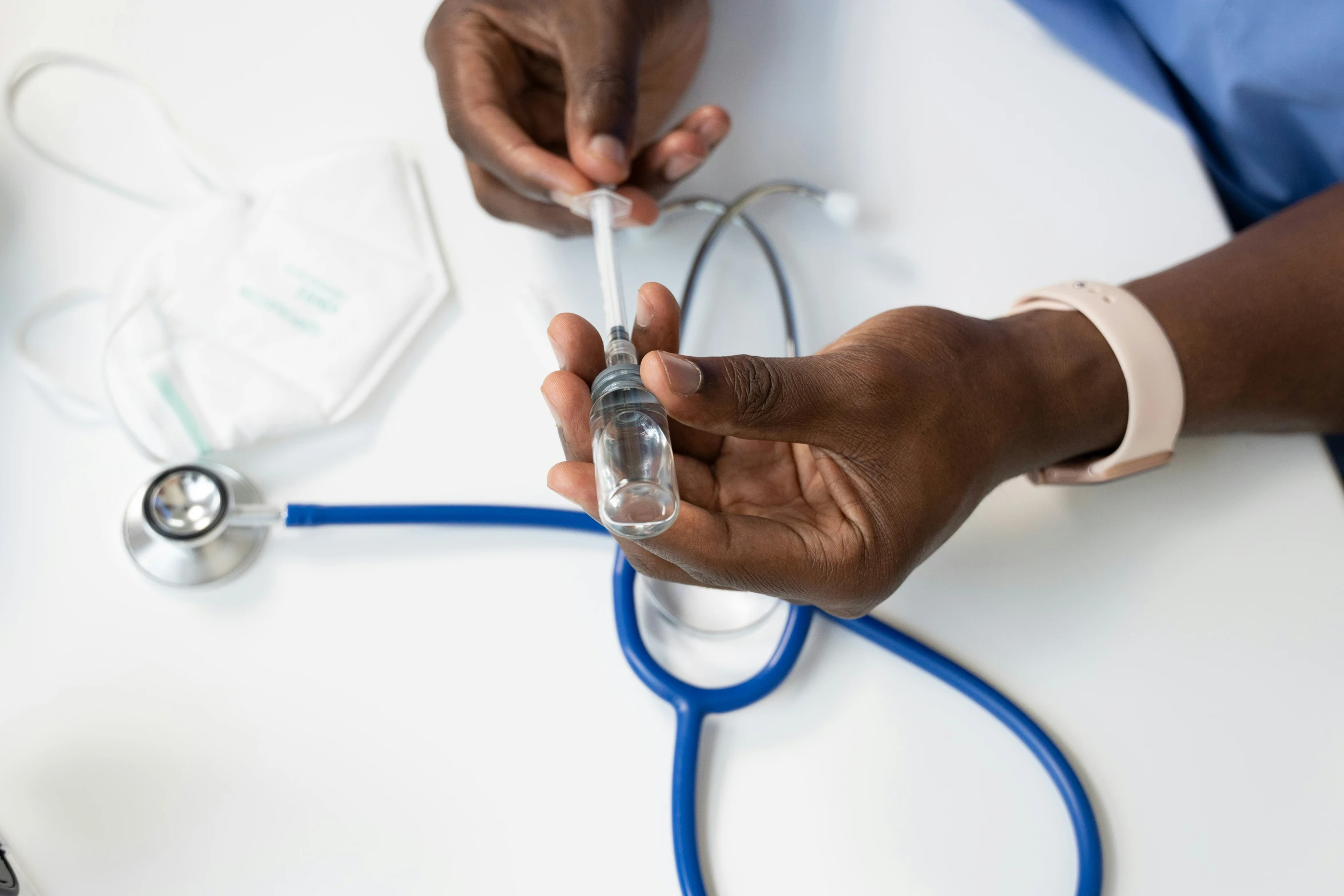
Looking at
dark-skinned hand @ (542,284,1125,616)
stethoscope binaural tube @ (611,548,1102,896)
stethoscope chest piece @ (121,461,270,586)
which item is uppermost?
dark-skinned hand @ (542,284,1125,616)

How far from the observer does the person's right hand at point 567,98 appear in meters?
0.71

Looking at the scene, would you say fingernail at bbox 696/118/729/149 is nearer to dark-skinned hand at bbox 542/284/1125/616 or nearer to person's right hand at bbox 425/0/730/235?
person's right hand at bbox 425/0/730/235

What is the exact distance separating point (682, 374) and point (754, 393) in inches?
1.9

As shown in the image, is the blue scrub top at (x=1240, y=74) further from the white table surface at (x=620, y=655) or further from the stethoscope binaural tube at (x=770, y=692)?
the stethoscope binaural tube at (x=770, y=692)

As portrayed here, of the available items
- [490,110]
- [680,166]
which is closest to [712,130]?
[680,166]

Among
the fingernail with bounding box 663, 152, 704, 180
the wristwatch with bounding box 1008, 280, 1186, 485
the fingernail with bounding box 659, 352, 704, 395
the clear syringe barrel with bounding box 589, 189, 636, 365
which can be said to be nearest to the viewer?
the fingernail with bounding box 659, 352, 704, 395

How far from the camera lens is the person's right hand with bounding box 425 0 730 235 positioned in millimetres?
712

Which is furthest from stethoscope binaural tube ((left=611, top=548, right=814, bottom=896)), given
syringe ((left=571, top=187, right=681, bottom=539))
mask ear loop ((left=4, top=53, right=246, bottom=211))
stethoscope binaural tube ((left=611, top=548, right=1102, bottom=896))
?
mask ear loop ((left=4, top=53, right=246, bottom=211))

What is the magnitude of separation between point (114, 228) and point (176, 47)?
0.21m

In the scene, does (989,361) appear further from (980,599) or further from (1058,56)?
(1058,56)

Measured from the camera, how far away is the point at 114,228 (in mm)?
787

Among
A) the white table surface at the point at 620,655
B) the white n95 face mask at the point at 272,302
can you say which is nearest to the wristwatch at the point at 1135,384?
the white table surface at the point at 620,655

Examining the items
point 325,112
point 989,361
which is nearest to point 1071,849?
point 989,361

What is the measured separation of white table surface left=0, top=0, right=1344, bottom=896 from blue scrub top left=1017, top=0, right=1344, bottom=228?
0.14ft
